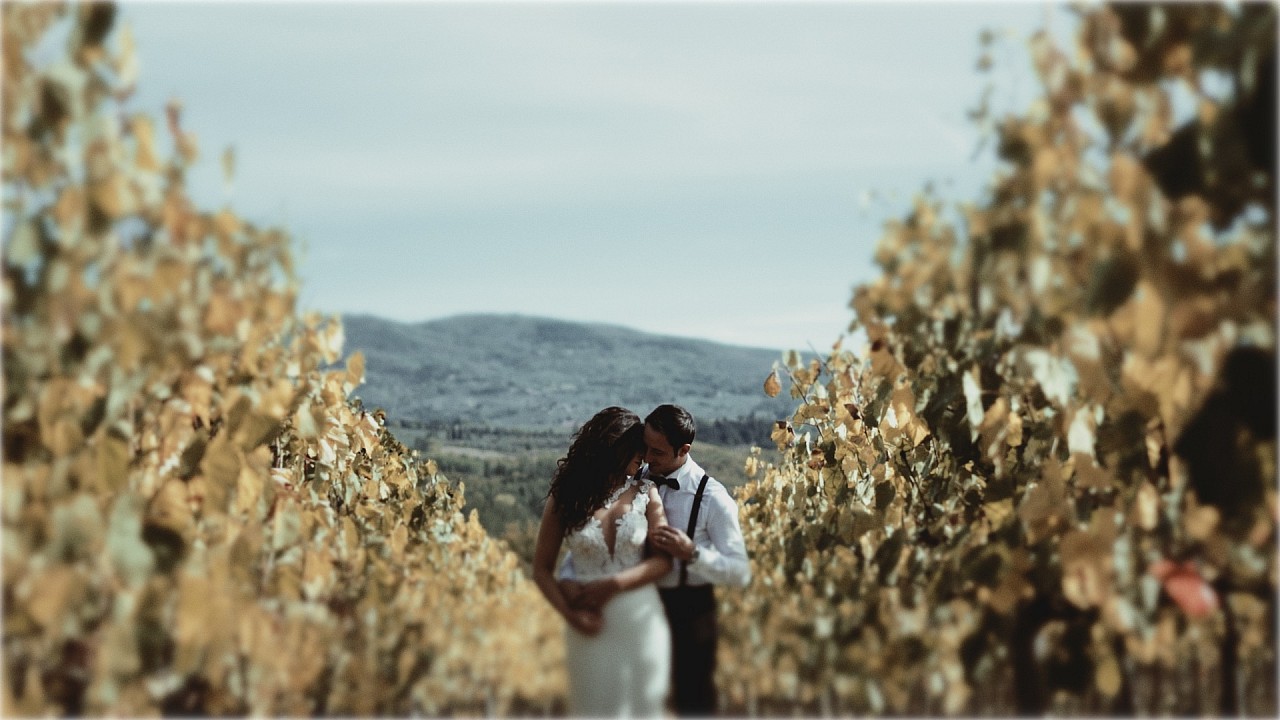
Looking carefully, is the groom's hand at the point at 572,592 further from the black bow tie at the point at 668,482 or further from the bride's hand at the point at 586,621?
the black bow tie at the point at 668,482

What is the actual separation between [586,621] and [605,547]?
0.27m

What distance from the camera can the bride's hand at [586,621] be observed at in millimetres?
3334

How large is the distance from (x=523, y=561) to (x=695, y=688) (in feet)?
16.0

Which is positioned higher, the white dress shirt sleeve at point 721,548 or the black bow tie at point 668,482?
the black bow tie at point 668,482

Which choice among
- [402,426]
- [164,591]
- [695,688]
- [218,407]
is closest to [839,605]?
[695,688]

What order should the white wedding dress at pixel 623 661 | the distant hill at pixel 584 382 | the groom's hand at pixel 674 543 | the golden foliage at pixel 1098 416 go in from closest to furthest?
the golden foliage at pixel 1098 416
the white wedding dress at pixel 623 661
the groom's hand at pixel 674 543
the distant hill at pixel 584 382

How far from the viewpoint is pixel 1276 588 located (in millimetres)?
2646

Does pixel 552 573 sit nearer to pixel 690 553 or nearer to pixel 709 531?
pixel 690 553

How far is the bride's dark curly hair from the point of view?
11.9 feet

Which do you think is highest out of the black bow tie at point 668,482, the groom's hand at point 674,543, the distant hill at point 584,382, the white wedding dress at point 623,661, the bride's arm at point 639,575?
the distant hill at point 584,382

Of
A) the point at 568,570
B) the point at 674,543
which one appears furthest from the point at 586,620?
the point at 674,543

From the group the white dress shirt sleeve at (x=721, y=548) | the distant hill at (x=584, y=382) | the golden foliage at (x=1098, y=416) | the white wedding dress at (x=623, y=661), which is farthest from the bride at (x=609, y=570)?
the distant hill at (x=584, y=382)

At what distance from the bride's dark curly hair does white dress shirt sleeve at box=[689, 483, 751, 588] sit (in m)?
0.32

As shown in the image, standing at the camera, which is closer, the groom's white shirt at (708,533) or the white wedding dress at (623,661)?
the white wedding dress at (623,661)
